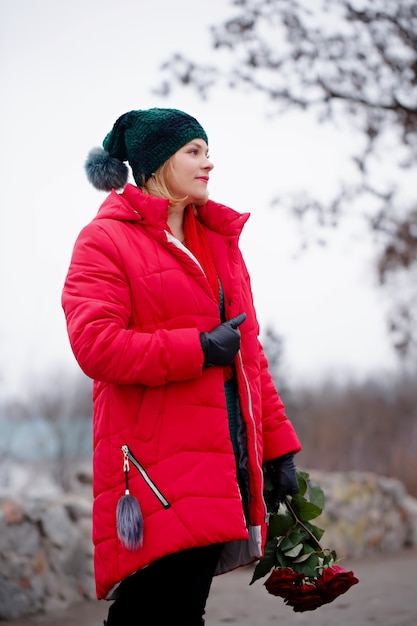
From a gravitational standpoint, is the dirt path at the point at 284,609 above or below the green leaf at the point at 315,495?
below

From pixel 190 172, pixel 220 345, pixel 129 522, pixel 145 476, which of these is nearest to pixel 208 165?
pixel 190 172

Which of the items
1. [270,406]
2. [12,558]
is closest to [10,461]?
[12,558]

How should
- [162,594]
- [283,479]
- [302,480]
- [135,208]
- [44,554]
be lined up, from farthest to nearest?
[44,554]
[302,480]
[283,479]
[135,208]
[162,594]

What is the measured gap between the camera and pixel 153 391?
2051mm

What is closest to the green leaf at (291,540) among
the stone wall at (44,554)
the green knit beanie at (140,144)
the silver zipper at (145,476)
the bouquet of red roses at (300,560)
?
the bouquet of red roses at (300,560)

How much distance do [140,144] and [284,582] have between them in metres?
1.28

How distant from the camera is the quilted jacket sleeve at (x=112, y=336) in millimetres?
1976

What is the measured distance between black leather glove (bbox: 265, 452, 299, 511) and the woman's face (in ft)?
2.59

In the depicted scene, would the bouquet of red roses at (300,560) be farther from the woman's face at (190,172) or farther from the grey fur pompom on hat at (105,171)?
the grey fur pompom on hat at (105,171)

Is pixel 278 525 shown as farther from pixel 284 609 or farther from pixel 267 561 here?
pixel 284 609

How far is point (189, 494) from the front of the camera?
201 cm

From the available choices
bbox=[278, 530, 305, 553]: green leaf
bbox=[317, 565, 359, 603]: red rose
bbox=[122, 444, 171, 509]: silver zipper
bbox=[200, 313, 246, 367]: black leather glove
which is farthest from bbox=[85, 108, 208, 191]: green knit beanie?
bbox=[317, 565, 359, 603]: red rose

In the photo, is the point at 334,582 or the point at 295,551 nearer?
the point at 334,582

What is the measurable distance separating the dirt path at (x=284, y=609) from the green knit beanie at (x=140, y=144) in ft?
9.81
